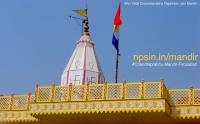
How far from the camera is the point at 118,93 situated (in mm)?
19297

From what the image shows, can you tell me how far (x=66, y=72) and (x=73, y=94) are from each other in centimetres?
505

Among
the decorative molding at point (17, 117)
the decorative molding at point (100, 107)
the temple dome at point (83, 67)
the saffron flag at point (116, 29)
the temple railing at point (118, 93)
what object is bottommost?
the decorative molding at point (17, 117)

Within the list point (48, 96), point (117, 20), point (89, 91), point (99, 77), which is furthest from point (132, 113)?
point (117, 20)

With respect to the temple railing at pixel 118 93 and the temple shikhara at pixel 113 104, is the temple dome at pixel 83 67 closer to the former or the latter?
the temple shikhara at pixel 113 104

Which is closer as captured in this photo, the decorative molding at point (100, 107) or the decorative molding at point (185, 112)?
the decorative molding at point (100, 107)

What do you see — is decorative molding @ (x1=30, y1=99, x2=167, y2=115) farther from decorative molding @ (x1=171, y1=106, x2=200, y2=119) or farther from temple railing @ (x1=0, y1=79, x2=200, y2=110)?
decorative molding @ (x1=171, y1=106, x2=200, y2=119)

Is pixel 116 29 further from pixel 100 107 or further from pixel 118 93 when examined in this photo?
pixel 100 107

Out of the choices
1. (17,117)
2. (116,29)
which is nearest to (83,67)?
(116,29)

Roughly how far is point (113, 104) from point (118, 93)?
57 centimetres

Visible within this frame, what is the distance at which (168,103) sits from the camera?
19.1 m

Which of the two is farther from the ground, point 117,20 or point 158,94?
point 117,20

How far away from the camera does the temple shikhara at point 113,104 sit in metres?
18.8

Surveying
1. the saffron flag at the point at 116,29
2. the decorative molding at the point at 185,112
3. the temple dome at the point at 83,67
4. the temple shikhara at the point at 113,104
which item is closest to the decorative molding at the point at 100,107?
the temple shikhara at the point at 113,104

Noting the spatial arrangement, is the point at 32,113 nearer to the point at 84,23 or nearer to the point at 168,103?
the point at 168,103
